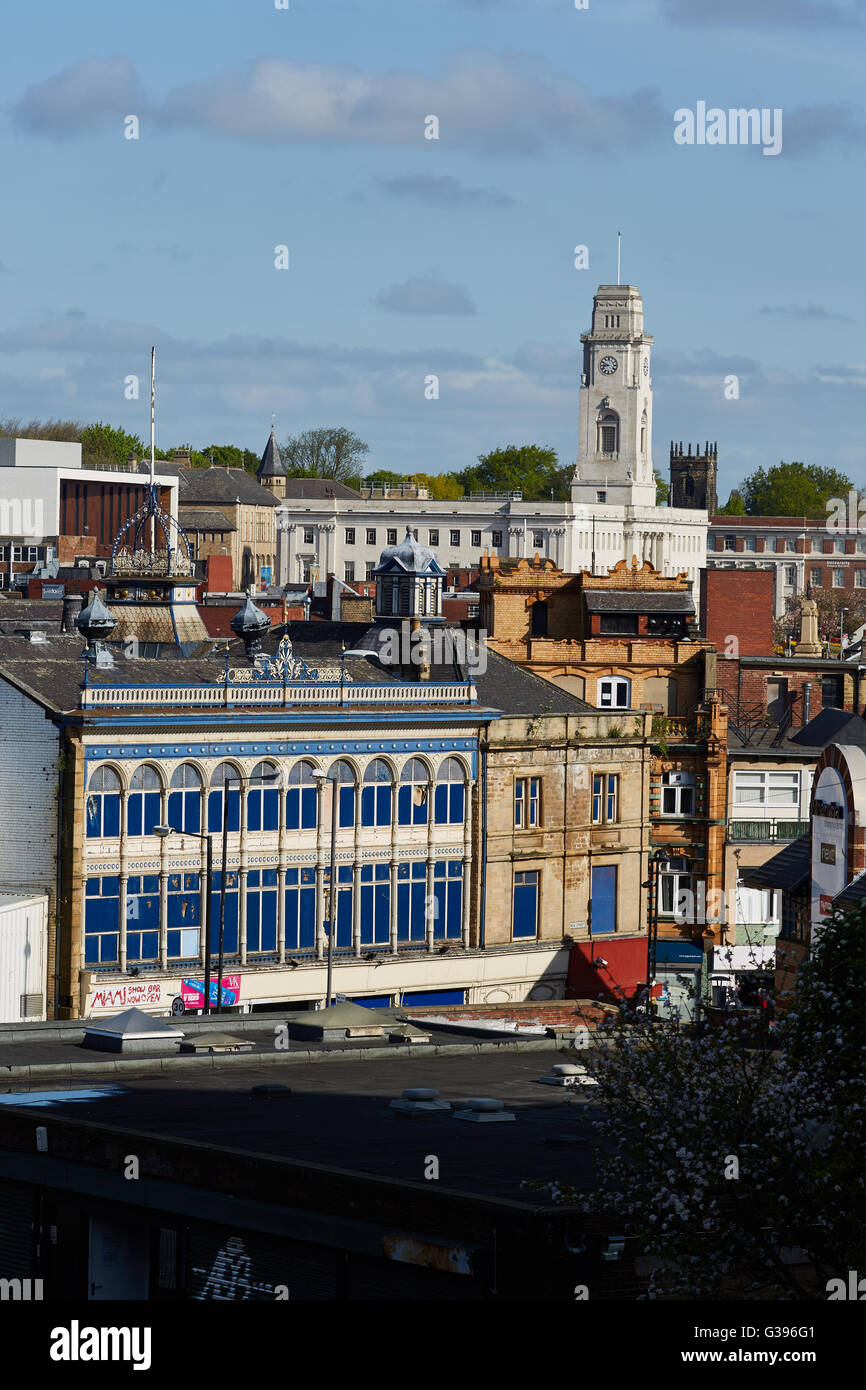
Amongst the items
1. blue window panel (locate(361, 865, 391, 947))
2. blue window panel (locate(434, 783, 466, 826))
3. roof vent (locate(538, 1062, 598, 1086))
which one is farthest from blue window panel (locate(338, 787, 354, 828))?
roof vent (locate(538, 1062, 598, 1086))

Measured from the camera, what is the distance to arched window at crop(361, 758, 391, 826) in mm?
73625

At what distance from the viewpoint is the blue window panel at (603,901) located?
80312mm

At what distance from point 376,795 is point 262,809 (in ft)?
14.7

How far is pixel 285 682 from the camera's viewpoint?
2832 inches

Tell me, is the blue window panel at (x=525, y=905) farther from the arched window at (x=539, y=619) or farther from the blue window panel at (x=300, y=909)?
the arched window at (x=539, y=619)

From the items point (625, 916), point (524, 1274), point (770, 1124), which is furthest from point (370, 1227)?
point (625, 916)

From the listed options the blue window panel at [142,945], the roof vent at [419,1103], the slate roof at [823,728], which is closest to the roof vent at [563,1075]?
the roof vent at [419,1103]

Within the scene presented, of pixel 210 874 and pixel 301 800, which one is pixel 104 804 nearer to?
pixel 210 874

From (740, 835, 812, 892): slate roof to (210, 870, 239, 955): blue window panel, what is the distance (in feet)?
57.1

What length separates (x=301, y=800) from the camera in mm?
71875

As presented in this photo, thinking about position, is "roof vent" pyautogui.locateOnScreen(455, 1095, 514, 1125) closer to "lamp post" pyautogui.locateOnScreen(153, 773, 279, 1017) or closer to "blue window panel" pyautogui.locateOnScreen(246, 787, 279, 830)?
"lamp post" pyautogui.locateOnScreen(153, 773, 279, 1017)

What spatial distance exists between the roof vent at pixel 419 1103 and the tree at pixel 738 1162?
6730 mm

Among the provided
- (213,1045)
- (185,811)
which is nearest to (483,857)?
(185,811)

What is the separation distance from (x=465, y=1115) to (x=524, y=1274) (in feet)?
26.3
